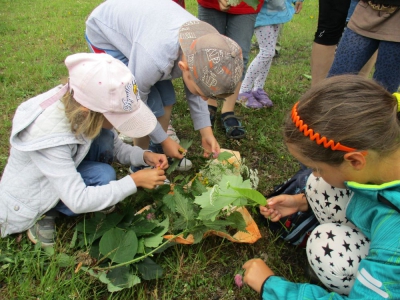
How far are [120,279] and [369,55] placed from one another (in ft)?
5.94

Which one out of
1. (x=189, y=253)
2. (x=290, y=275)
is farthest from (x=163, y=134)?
(x=290, y=275)

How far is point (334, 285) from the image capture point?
1.39 metres

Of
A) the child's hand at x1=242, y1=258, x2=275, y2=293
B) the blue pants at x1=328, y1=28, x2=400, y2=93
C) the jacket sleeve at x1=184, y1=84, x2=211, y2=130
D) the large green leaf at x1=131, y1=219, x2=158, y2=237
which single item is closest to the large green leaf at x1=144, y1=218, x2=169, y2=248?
the large green leaf at x1=131, y1=219, x2=158, y2=237

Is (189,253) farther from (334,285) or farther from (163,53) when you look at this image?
(163,53)

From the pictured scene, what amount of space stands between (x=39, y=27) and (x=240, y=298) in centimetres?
459

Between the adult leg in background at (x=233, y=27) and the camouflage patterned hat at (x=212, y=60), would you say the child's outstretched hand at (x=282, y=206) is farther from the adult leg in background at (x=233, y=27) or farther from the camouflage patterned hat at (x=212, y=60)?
the adult leg in background at (x=233, y=27)

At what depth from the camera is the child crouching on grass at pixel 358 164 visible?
1096 mm

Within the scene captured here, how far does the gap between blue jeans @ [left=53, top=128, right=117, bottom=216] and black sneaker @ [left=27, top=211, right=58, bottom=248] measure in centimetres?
7

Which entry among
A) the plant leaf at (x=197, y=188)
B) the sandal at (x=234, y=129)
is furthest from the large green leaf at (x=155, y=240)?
the sandal at (x=234, y=129)

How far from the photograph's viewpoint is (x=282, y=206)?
1.72 meters

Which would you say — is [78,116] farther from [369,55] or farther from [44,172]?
[369,55]

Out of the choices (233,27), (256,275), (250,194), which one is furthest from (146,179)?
(233,27)

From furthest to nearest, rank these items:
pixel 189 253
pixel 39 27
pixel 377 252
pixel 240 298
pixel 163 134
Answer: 1. pixel 39 27
2. pixel 163 134
3. pixel 189 253
4. pixel 240 298
5. pixel 377 252

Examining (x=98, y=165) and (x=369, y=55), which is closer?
(x=98, y=165)
